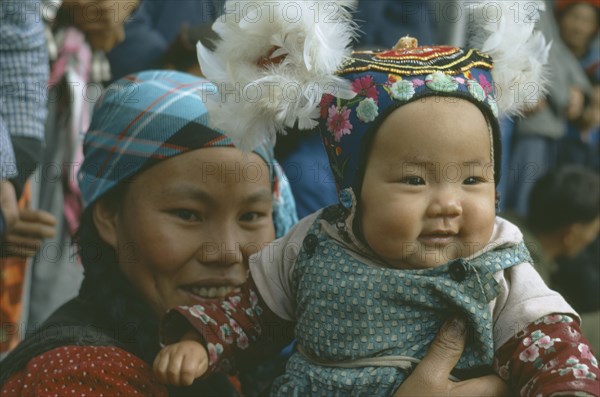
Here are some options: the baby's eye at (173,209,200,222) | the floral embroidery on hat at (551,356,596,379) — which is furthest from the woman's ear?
the floral embroidery on hat at (551,356,596,379)

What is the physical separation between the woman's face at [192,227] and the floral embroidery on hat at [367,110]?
22.5 inches

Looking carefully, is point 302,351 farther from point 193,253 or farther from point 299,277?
point 193,253

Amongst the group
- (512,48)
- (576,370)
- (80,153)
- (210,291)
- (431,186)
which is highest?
(512,48)

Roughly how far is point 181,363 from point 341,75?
0.76m

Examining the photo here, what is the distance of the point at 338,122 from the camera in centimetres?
209

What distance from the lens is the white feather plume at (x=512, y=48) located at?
2180mm

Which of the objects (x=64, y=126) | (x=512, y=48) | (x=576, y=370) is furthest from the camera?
(x=64, y=126)

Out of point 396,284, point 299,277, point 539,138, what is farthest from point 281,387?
→ point 539,138

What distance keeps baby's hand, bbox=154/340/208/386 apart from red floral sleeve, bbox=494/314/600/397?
67 centimetres

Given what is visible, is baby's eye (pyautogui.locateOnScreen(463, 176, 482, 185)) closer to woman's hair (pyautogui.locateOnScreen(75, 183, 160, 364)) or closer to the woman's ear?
woman's hair (pyautogui.locateOnScreen(75, 183, 160, 364))

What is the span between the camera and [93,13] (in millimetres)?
3666

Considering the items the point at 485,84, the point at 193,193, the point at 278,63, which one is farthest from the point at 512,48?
the point at 193,193

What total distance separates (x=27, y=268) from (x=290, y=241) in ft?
5.72

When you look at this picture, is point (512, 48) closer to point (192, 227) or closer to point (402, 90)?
point (402, 90)
